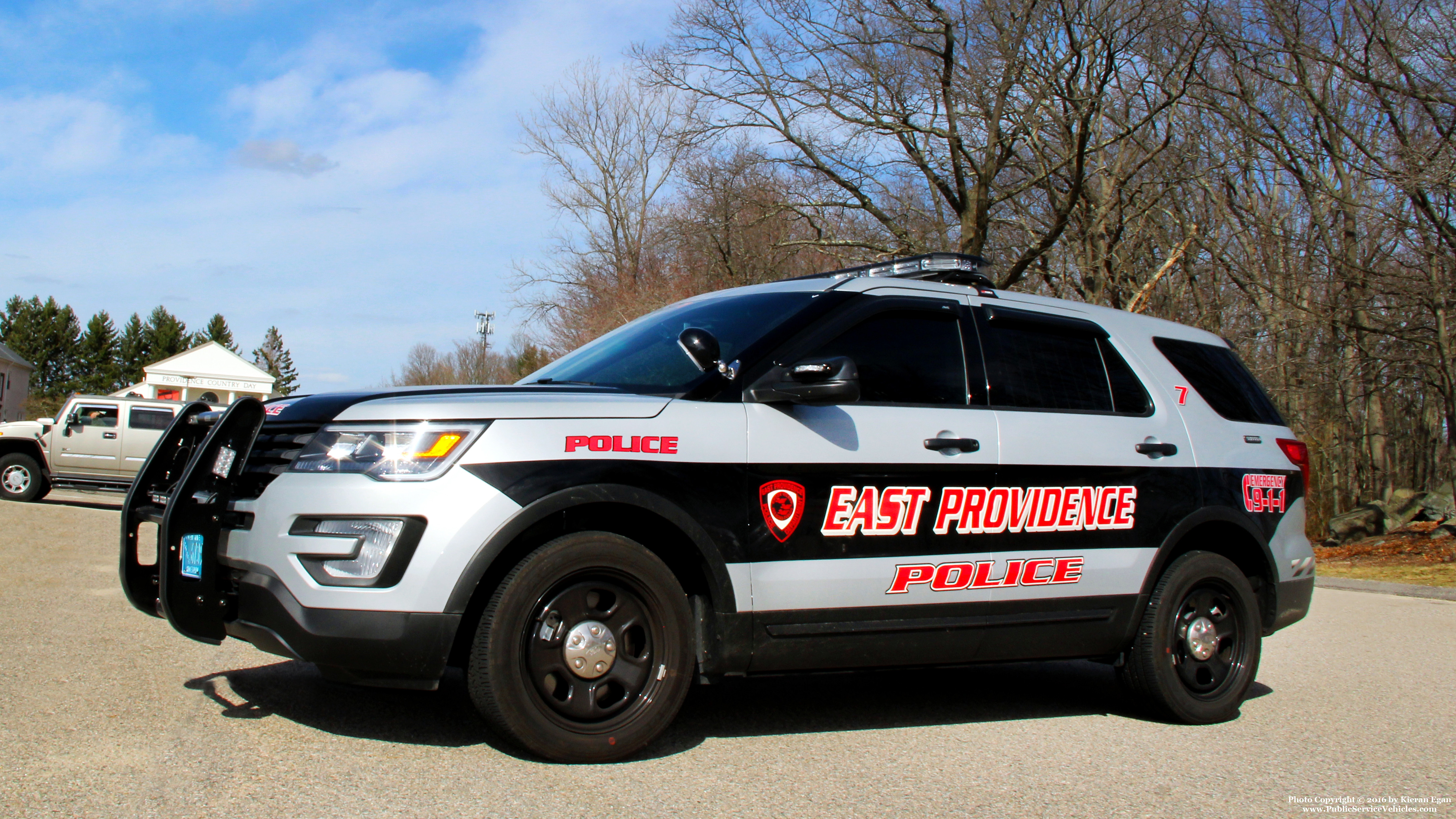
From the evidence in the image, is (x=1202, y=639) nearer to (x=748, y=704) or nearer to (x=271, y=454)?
(x=748, y=704)

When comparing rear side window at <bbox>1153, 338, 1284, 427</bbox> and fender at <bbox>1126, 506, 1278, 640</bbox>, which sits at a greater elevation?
rear side window at <bbox>1153, 338, 1284, 427</bbox>

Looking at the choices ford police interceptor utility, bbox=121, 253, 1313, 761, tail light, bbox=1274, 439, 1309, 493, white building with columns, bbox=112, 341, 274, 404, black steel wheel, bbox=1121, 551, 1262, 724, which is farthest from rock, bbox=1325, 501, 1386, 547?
white building with columns, bbox=112, 341, 274, 404

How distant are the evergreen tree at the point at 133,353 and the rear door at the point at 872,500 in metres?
133

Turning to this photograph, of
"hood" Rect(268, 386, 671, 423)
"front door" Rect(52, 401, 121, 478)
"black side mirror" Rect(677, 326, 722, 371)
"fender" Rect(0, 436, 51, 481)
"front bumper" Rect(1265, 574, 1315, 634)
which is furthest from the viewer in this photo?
"front door" Rect(52, 401, 121, 478)

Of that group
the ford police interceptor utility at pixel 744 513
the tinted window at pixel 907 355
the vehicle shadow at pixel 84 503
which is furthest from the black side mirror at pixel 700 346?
the vehicle shadow at pixel 84 503

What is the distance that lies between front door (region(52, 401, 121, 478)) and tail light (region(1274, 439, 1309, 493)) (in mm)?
19132

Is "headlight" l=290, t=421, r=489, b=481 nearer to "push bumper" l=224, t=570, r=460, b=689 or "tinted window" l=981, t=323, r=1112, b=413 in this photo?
"push bumper" l=224, t=570, r=460, b=689

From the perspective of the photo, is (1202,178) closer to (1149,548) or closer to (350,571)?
(1149,548)

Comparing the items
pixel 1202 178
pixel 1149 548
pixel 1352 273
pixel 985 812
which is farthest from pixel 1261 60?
pixel 985 812

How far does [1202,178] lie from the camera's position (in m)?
23.1

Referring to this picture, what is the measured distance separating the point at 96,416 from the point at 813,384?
19.5 meters

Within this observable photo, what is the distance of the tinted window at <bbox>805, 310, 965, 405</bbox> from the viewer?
4.53 metres

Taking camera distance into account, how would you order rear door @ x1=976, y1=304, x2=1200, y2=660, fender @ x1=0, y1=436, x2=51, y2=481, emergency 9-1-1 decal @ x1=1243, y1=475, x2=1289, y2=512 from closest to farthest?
1. rear door @ x1=976, y1=304, x2=1200, y2=660
2. emergency 9-1-1 decal @ x1=1243, y1=475, x2=1289, y2=512
3. fender @ x1=0, y1=436, x2=51, y2=481

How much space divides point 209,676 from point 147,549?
8842 mm
